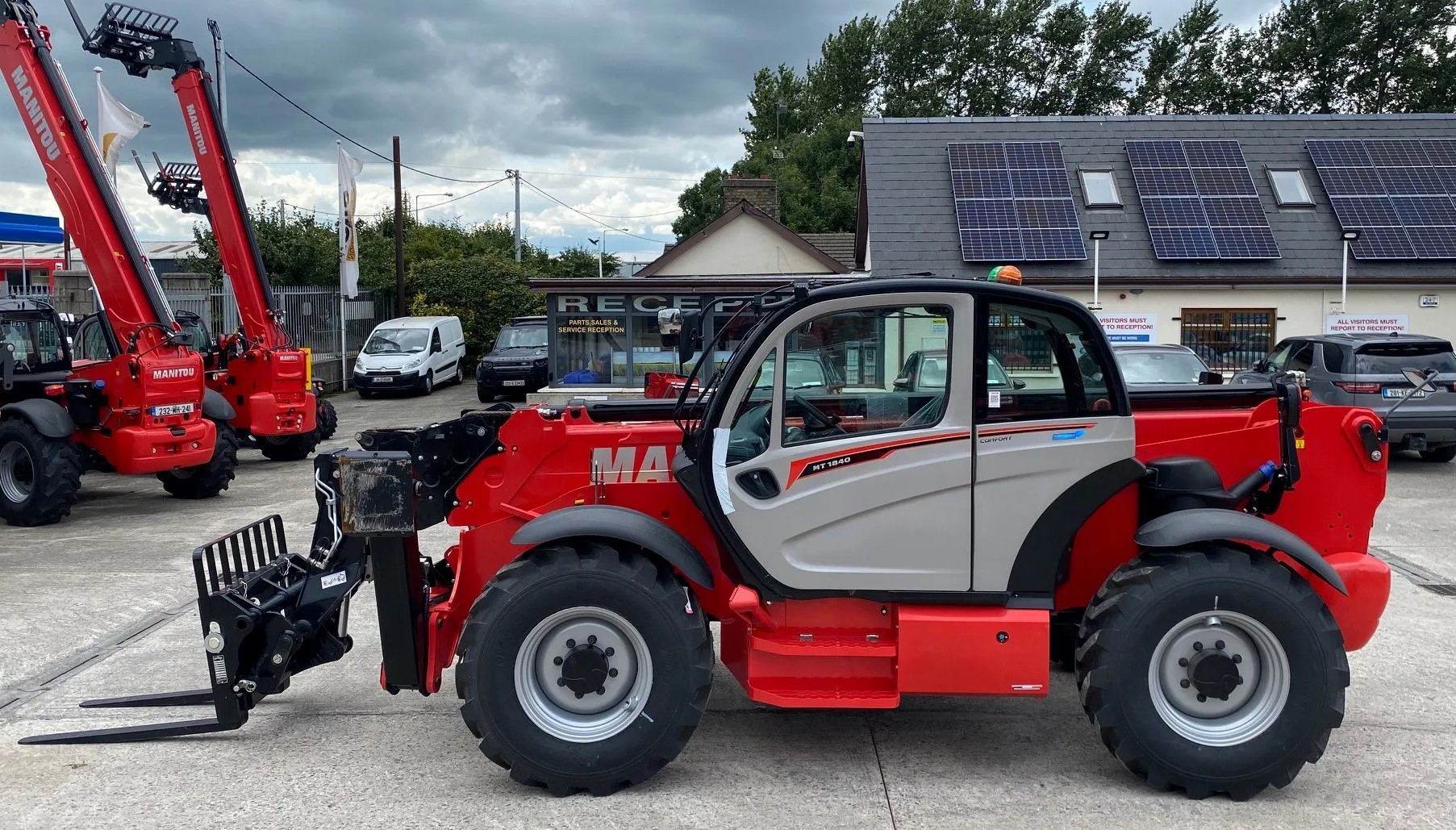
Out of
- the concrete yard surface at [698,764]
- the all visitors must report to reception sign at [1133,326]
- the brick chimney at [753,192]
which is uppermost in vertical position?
the brick chimney at [753,192]

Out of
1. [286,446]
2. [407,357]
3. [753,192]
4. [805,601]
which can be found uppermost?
[753,192]

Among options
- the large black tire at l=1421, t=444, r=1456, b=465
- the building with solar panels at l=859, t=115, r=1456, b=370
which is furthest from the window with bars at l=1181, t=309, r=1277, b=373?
the large black tire at l=1421, t=444, r=1456, b=465

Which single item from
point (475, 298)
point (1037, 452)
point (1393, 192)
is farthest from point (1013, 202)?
point (1037, 452)

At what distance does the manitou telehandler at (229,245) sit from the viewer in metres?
13.7

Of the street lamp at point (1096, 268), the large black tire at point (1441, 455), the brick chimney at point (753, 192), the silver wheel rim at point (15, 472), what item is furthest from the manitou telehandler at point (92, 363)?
the brick chimney at point (753, 192)

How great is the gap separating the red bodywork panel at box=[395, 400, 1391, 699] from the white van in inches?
800

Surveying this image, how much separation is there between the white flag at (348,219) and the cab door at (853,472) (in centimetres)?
2306

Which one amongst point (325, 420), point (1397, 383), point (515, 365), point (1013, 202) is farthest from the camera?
point (515, 365)

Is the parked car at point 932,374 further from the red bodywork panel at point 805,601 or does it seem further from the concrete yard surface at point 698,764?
the concrete yard surface at point 698,764

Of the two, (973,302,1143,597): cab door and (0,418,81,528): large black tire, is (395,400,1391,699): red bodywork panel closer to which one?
(973,302,1143,597): cab door

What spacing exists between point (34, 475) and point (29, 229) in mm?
10004

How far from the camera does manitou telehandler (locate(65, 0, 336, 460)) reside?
13.7 metres

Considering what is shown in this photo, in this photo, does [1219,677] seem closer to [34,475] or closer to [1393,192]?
[34,475]

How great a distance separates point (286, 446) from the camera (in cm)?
1557
